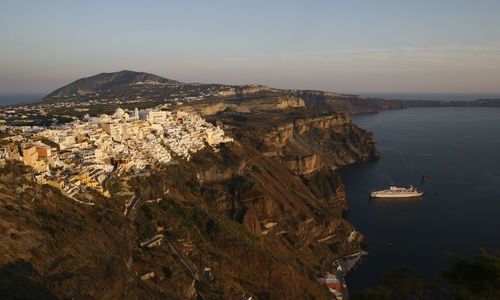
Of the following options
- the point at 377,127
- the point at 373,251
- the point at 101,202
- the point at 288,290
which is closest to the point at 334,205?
the point at 373,251

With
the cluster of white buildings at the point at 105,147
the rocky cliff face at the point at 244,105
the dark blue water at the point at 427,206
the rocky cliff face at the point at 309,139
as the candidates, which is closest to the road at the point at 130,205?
the cluster of white buildings at the point at 105,147

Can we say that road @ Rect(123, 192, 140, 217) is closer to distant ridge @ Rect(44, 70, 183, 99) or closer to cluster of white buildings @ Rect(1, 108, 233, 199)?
cluster of white buildings @ Rect(1, 108, 233, 199)

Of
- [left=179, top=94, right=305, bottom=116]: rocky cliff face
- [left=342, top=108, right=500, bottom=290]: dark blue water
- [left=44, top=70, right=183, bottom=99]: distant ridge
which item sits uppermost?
[left=44, top=70, right=183, bottom=99]: distant ridge

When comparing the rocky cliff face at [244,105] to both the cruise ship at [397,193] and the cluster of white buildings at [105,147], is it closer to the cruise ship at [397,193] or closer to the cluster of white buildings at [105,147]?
the cluster of white buildings at [105,147]

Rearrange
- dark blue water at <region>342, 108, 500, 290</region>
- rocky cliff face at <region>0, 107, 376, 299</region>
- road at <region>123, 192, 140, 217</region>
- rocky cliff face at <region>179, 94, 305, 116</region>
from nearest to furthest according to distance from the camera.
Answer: rocky cliff face at <region>0, 107, 376, 299</region>, road at <region>123, 192, 140, 217</region>, dark blue water at <region>342, 108, 500, 290</region>, rocky cliff face at <region>179, 94, 305, 116</region>

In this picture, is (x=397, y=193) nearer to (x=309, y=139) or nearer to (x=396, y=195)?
(x=396, y=195)

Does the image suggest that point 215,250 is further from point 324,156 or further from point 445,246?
point 324,156

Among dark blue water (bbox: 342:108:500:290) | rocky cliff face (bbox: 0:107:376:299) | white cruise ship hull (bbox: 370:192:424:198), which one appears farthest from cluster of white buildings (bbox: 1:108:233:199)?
white cruise ship hull (bbox: 370:192:424:198)

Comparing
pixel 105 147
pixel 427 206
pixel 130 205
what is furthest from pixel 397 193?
pixel 130 205
